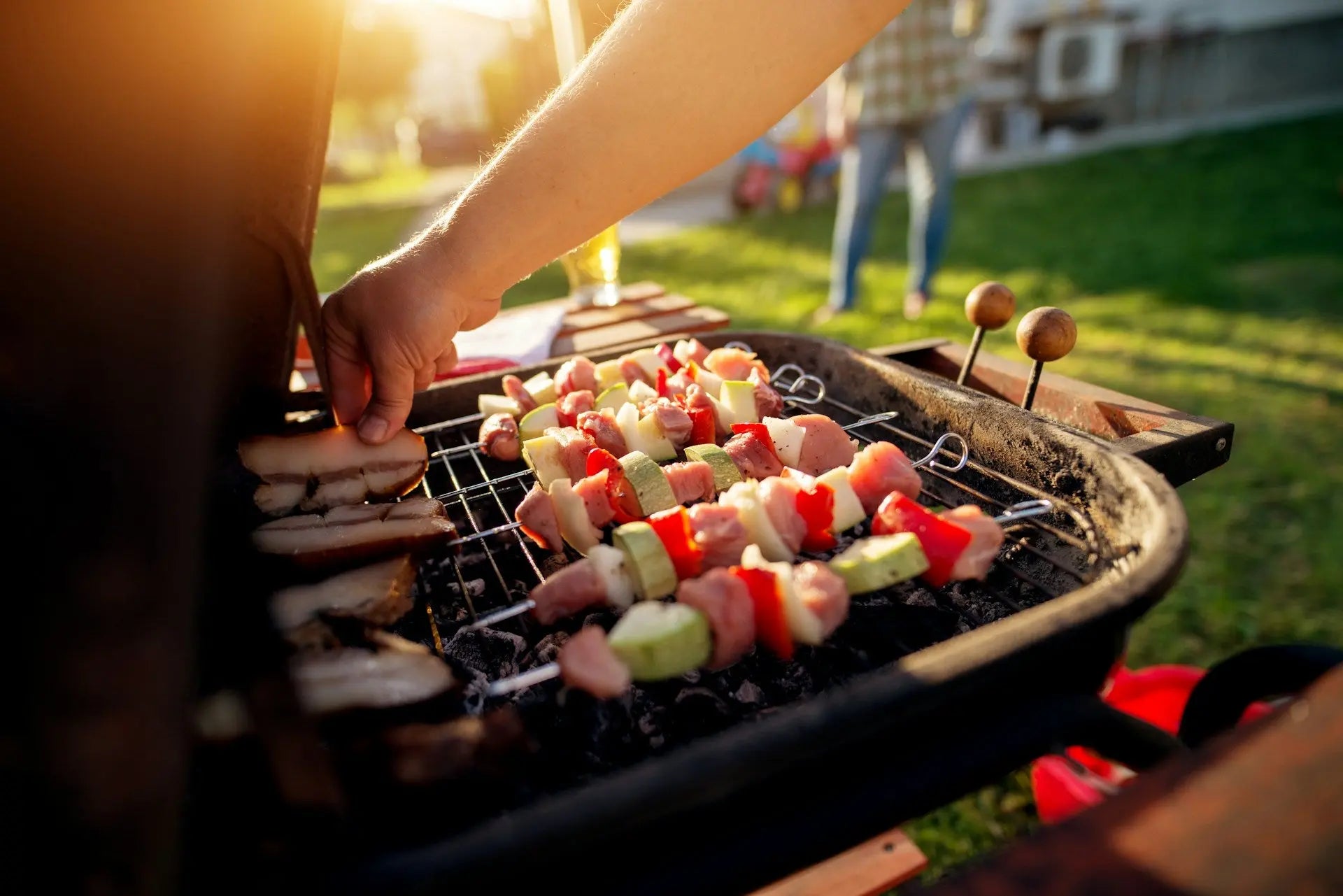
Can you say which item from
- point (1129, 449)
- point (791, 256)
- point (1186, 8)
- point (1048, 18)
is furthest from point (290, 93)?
point (1186, 8)

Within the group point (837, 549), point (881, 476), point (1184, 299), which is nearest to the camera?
point (881, 476)

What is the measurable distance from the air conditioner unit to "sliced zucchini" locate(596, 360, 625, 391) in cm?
1807

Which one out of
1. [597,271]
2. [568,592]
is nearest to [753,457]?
[568,592]

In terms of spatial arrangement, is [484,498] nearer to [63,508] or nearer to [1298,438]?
[63,508]

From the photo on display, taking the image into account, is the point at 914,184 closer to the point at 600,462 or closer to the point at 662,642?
the point at 600,462

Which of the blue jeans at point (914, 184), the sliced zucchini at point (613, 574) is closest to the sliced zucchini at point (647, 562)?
the sliced zucchini at point (613, 574)

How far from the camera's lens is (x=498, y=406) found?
2.34 meters

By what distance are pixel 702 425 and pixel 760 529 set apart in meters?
0.58

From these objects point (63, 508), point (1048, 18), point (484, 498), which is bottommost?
point (484, 498)

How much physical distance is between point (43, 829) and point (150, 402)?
0.37m

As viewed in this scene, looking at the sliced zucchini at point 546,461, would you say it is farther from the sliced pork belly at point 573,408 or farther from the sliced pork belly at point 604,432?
the sliced pork belly at point 573,408

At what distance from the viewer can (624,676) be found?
4.18 feet

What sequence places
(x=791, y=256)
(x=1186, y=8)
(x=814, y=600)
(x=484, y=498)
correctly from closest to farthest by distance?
(x=814, y=600) < (x=484, y=498) < (x=791, y=256) < (x=1186, y=8)

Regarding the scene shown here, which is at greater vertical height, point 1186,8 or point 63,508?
point 1186,8
